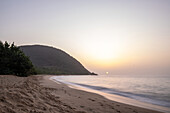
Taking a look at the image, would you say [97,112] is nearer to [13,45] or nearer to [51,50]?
[13,45]

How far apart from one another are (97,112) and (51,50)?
5497 inches

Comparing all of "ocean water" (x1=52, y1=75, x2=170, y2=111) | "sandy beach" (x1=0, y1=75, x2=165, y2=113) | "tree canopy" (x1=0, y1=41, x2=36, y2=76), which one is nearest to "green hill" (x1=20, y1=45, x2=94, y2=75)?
"tree canopy" (x1=0, y1=41, x2=36, y2=76)

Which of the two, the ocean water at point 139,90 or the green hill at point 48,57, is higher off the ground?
the green hill at point 48,57

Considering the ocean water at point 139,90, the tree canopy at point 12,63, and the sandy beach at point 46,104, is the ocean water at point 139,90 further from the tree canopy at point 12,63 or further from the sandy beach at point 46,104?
the tree canopy at point 12,63

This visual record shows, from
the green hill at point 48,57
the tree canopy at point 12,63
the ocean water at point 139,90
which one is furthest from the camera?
the green hill at point 48,57

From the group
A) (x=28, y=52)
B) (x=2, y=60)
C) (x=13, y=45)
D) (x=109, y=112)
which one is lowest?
(x=109, y=112)

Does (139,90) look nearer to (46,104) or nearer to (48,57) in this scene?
(46,104)

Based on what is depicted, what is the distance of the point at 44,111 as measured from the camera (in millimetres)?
3090

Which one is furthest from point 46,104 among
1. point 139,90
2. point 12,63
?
point 12,63

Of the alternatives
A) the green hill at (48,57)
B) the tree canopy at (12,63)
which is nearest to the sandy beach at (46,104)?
the tree canopy at (12,63)

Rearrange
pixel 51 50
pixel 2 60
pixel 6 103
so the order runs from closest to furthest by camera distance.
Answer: pixel 6 103 → pixel 2 60 → pixel 51 50

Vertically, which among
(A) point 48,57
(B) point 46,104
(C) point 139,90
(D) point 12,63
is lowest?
(C) point 139,90

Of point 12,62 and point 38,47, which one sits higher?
point 38,47

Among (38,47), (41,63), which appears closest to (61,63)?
(41,63)
